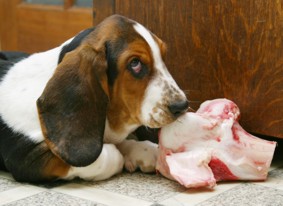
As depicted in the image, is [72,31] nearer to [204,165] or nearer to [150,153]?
[150,153]

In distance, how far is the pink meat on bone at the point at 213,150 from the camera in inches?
72.1

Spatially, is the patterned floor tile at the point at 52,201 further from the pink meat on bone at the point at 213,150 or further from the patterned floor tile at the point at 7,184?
the pink meat on bone at the point at 213,150

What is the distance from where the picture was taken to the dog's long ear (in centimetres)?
180

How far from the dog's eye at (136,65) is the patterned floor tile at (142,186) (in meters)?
0.37

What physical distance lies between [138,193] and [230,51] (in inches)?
26.2

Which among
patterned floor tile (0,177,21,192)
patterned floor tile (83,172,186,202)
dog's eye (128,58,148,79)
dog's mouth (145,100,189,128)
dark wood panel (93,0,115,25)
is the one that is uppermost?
dark wood panel (93,0,115,25)

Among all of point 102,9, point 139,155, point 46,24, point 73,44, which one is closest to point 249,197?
point 139,155

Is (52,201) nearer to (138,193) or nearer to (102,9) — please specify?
(138,193)

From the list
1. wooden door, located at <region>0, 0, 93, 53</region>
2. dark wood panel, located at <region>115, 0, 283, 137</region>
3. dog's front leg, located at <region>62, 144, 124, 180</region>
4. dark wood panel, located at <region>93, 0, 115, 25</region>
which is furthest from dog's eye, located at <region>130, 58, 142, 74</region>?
wooden door, located at <region>0, 0, 93, 53</region>

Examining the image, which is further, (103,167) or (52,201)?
(103,167)

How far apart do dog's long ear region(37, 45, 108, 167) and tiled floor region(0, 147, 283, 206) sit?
111 millimetres

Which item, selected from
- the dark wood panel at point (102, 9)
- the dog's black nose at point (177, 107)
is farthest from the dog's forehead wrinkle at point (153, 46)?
the dark wood panel at point (102, 9)

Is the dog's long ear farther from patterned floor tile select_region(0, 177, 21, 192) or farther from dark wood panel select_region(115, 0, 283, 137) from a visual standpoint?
dark wood panel select_region(115, 0, 283, 137)

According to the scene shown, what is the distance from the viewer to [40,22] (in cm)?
394
